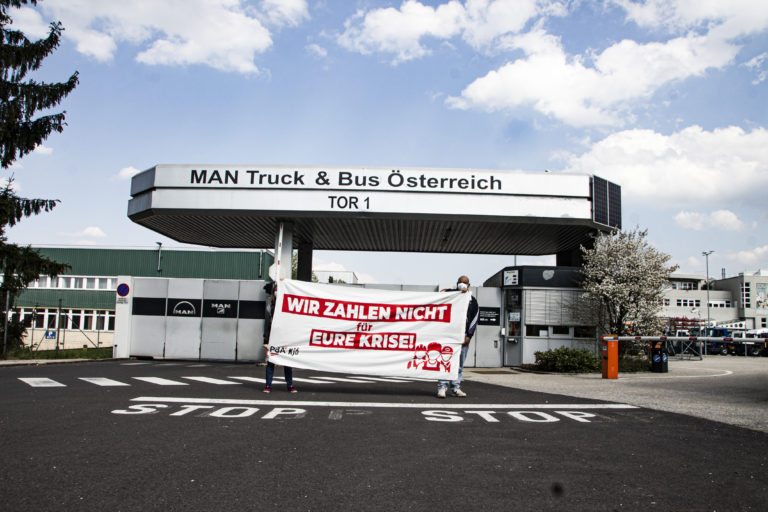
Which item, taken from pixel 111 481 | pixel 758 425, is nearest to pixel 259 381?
pixel 111 481

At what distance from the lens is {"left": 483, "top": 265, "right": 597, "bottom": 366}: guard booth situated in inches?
859

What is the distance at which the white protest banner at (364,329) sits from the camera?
10.8m

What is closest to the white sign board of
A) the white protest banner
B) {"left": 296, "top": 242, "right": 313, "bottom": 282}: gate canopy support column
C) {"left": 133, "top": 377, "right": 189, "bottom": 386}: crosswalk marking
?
{"left": 296, "top": 242, "right": 313, "bottom": 282}: gate canopy support column

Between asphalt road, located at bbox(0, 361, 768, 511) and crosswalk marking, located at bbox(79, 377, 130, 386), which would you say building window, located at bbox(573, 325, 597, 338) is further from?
crosswalk marking, located at bbox(79, 377, 130, 386)

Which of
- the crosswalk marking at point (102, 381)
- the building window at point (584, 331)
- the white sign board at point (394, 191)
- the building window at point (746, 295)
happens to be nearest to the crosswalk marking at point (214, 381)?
the crosswalk marking at point (102, 381)

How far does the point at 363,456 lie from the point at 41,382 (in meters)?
9.40

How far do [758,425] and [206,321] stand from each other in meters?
20.8

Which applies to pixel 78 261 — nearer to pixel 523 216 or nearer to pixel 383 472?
pixel 523 216

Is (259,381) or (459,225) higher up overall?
(459,225)

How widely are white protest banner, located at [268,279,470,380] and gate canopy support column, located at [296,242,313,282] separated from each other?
47.5 ft

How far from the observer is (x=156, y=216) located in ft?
73.3

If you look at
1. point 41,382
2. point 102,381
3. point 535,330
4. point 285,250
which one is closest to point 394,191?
point 285,250

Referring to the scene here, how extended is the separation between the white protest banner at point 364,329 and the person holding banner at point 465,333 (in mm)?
119

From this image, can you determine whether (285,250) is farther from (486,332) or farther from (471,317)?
(471,317)
